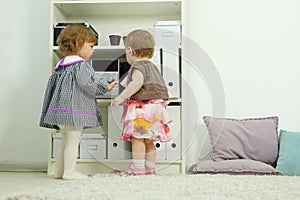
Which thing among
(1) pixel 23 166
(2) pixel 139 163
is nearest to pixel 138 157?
(2) pixel 139 163

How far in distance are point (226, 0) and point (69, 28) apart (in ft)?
2.83

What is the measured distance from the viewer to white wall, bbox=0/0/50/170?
242 cm

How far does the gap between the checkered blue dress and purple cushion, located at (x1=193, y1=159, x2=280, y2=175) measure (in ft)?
1.66

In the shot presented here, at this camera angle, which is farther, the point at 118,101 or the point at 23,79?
the point at 23,79

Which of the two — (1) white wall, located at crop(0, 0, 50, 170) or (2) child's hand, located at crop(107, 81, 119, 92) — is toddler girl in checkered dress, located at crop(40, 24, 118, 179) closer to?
(2) child's hand, located at crop(107, 81, 119, 92)

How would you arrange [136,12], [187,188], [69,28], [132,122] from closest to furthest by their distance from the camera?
[187,188] → [132,122] → [69,28] → [136,12]

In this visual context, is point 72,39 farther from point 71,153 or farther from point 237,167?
point 237,167

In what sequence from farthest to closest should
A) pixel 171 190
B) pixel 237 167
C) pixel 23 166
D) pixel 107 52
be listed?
pixel 23 166
pixel 107 52
pixel 237 167
pixel 171 190

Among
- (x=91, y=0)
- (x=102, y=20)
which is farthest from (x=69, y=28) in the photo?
(x=102, y=20)

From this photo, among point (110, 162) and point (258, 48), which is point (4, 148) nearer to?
point (110, 162)

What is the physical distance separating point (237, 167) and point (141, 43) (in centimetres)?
67

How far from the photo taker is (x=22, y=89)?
2.45 m

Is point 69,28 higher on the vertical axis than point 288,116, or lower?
higher

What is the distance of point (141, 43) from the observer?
2.03 metres
